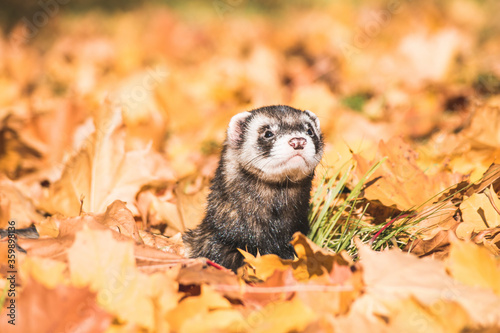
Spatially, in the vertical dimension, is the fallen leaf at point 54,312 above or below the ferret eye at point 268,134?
below

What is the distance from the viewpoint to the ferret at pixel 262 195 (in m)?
2.18

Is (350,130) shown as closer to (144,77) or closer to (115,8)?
(144,77)

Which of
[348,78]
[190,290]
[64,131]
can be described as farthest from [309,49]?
[190,290]

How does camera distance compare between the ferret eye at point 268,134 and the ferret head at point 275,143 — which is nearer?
the ferret head at point 275,143

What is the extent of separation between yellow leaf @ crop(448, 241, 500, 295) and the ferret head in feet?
2.73

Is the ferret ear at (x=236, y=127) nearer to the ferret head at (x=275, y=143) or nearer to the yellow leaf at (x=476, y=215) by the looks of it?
the ferret head at (x=275, y=143)

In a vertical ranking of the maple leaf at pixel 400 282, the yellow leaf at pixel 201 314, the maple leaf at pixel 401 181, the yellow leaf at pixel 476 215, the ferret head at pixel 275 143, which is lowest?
the yellow leaf at pixel 201 314

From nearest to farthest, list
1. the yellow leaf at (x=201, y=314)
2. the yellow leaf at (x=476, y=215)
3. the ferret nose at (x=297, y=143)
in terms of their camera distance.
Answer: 1. the yellow leaf at (x=201, y=314)
2. the yellow leaf at (x=476, y=215)
3. the ferret nose at (x=297, y=143)

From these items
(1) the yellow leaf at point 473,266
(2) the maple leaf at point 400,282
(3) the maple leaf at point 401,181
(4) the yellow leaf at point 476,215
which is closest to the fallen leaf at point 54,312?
(2) the maple leaf at point 400,282

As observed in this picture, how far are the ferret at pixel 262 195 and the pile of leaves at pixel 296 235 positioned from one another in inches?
7.2

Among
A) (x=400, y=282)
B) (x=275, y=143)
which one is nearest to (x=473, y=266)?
(x=400, y=282)

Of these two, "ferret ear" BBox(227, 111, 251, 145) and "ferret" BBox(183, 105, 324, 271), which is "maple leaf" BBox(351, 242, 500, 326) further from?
"ferret ear" BBox(227, 111, 251, 145)

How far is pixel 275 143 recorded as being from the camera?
89.0 inches

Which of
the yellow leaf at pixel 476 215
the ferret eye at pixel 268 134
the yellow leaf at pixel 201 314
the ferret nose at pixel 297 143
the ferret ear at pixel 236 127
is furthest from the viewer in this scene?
the ferret ear at pixel 236 127
